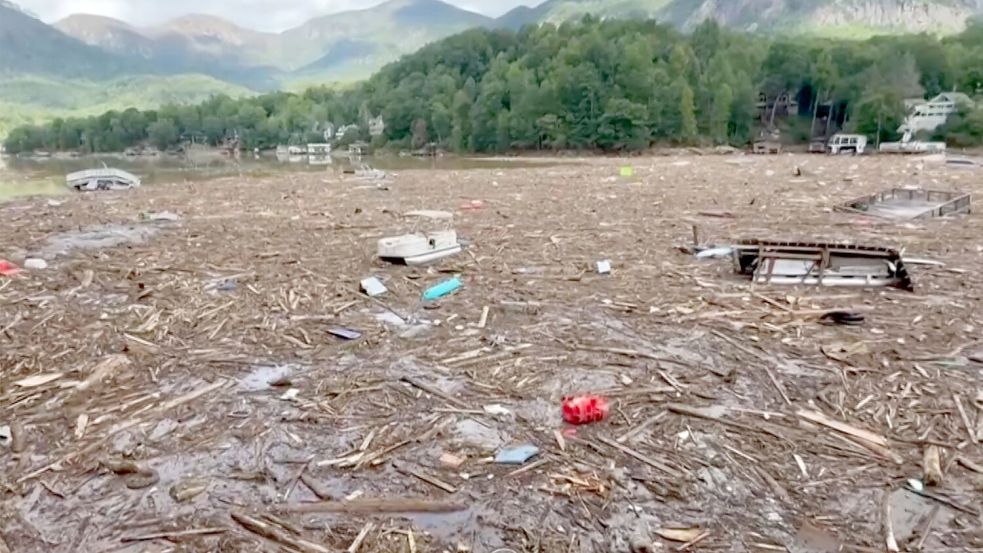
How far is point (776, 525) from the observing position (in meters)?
3.33

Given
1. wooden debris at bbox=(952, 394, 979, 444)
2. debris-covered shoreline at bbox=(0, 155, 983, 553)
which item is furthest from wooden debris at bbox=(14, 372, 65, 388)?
wooden debris at bbox=(952, 394, 979, 444)

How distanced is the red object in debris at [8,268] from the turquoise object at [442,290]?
18.4ft

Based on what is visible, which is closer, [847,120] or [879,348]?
[879,348]

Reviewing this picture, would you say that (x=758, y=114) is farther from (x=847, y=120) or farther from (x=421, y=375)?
(x=421, y=375)

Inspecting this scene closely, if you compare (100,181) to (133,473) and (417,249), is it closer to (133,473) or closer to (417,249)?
(417,249)

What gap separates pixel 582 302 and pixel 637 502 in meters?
4.00

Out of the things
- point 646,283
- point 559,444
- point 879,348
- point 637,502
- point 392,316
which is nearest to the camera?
point 637,502

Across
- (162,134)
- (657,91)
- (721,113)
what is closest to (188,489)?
(657,91)

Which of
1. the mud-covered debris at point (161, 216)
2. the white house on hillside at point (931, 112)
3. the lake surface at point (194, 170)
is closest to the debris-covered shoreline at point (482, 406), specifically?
the mud-covered debris at point (161, 216)

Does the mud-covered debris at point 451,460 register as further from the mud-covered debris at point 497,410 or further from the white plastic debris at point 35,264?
the white plastic debris at point 35,264

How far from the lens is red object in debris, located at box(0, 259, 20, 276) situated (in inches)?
340

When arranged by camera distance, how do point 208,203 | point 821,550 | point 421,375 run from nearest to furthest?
point 821,550 → point 421,375 → point 208,203

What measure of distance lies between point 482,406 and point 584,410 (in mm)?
746

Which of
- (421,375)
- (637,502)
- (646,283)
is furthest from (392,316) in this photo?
(637,502)
